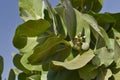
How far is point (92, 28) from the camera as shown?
102cm

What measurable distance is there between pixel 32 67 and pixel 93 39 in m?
0.23

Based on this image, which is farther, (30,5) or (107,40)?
(30,5)

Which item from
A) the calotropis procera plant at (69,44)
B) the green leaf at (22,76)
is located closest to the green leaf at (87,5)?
the calotropis procera plant at (69,44)

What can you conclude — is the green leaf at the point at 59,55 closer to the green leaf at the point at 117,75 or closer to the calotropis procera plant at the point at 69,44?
the calotropis procera plant at the point at 69,44

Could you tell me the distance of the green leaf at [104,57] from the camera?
99cm

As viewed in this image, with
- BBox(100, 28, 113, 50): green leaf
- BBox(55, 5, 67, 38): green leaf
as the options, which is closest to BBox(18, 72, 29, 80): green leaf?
BBox(55, 5, 67, 38): green leaf

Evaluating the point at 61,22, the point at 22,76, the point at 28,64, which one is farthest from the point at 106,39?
the point at 22,76

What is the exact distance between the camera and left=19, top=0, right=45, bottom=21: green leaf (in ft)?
3.70

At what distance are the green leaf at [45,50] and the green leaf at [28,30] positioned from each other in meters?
0.05

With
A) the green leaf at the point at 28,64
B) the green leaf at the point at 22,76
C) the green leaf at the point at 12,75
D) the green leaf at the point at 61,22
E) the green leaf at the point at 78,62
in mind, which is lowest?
the green leaf at the point at 12,75

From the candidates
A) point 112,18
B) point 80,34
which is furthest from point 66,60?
point 112,18

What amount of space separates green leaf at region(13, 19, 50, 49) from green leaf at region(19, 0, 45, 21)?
8cm

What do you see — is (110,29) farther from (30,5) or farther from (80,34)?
(30,5)

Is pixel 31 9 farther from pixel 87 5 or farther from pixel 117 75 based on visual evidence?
pixel 117 75
